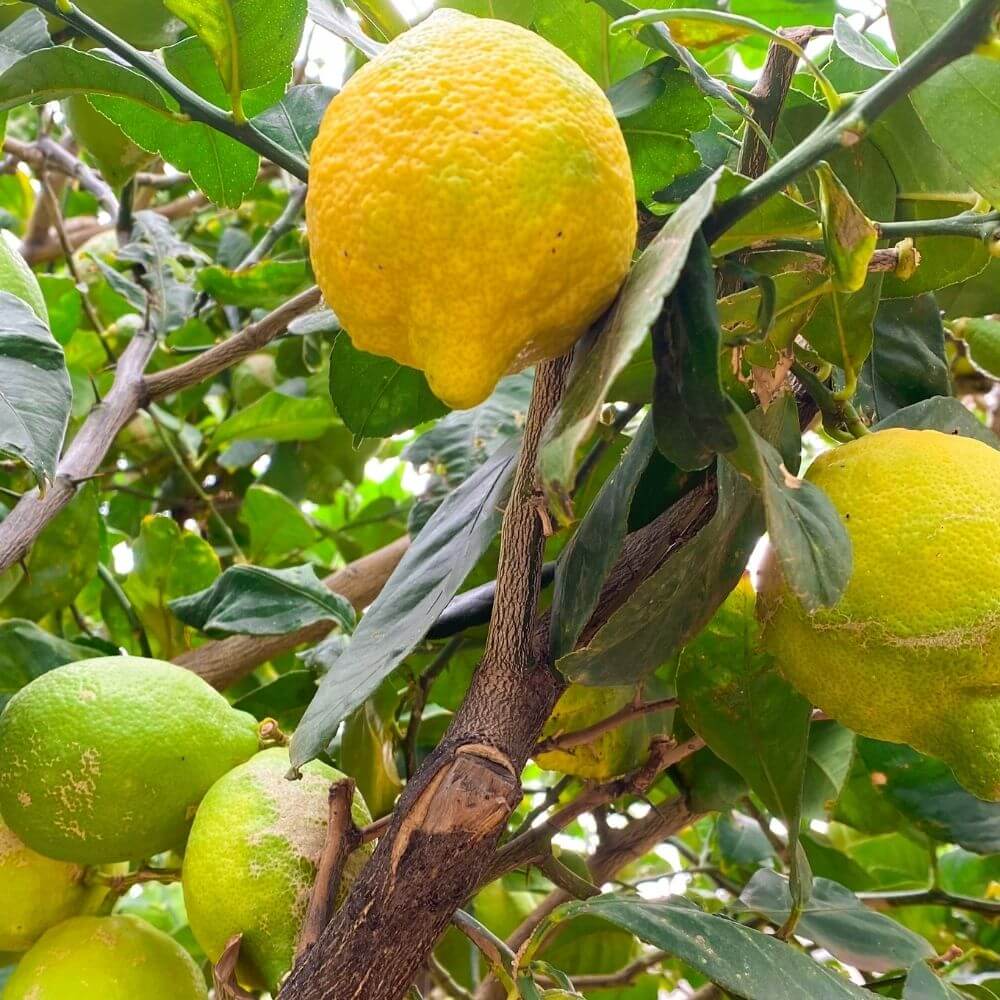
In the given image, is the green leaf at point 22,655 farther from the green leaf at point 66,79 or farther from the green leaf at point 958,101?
the green leaf at point 958,101

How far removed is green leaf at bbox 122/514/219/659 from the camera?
105 cm

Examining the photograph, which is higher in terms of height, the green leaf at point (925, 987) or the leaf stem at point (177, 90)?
the leaf stem at point (177, 90)

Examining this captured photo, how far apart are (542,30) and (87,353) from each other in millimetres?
990

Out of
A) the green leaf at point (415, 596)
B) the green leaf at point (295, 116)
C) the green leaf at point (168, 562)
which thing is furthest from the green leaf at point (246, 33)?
the green leaf at point (168, 562)

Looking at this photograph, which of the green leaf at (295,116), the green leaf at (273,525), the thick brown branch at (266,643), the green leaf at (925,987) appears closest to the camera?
the green leaf at (925,987)

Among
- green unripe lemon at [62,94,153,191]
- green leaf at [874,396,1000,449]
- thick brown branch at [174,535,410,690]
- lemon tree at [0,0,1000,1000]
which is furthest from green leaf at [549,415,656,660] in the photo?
green unripe lemon at [62,94,153,191]

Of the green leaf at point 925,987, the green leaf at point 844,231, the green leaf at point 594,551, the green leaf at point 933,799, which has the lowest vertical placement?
the green leaf at point 933,799

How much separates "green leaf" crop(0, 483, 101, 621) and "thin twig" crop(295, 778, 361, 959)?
44cm

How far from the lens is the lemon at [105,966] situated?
621 mm

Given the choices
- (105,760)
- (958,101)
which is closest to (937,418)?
(958,101)

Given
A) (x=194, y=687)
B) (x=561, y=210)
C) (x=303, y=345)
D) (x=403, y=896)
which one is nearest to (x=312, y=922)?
(x=403, y=896)

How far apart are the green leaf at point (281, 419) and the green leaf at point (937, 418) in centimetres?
75

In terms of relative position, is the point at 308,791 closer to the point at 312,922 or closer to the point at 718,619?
the point at 312,922

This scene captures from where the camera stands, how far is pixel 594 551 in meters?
0.49
